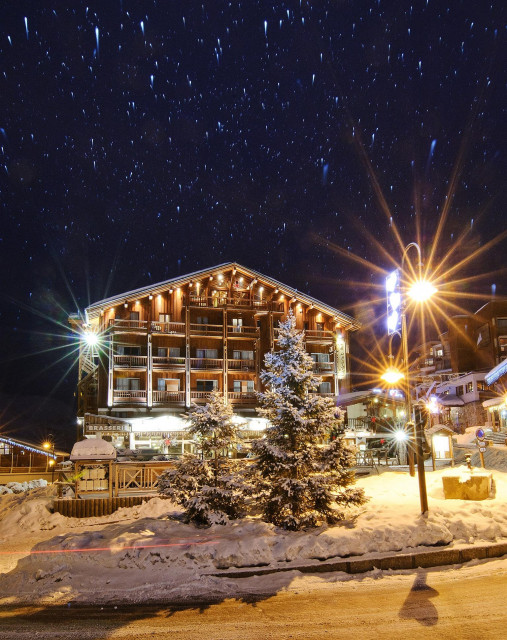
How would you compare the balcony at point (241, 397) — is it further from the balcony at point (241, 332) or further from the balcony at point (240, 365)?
the balcony at point (241, 332)

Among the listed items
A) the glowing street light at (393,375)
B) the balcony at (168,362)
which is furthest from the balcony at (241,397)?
the glowing street light at (393,375)

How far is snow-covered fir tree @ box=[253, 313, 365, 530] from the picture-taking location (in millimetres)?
13453

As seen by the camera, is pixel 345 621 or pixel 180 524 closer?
pixel 345 621

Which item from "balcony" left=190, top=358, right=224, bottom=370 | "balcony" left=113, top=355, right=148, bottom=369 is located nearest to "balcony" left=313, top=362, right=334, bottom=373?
"balcony" left=190, top=358, right=224, bottom=370

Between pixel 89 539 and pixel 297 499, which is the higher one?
pixel 297 499

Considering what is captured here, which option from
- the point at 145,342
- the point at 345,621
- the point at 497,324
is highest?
the point at 497,324

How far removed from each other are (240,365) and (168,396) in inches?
277

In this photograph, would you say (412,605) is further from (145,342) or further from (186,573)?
(145,342)

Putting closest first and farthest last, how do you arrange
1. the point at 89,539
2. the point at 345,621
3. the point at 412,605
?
the point at 345,621 → the point at 412,605 → the point at 89,539

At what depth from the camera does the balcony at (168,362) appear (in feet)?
127

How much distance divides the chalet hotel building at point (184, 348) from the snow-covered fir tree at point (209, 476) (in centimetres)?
2130

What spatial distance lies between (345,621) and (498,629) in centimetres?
242

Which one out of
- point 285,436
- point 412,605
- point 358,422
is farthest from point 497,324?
point 412,605

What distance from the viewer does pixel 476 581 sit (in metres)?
9.98
